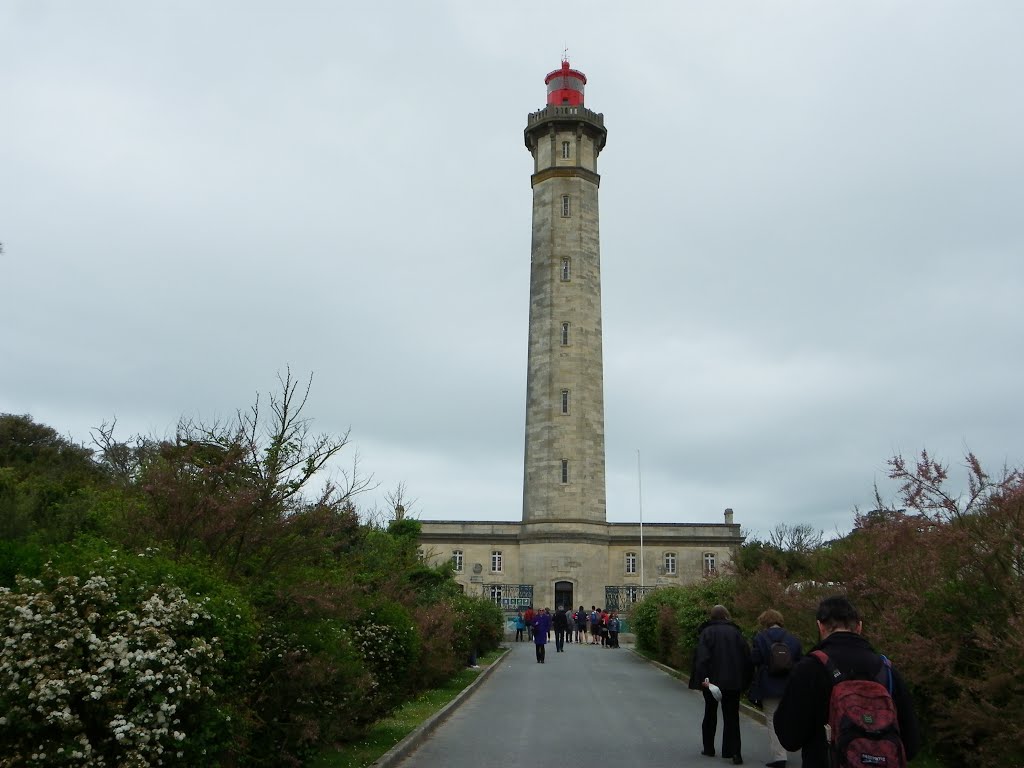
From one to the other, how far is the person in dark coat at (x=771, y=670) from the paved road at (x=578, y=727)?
1.44 feet

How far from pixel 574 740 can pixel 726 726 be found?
226cm

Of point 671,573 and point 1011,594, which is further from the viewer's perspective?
point 671,573

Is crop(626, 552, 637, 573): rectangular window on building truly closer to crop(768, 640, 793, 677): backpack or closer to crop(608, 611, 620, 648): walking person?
crop(608, 611, 620, 648): walking person

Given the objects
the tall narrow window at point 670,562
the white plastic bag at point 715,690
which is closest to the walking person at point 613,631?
the tall narrow window at point 670,562

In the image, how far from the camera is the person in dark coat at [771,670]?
29.9ft

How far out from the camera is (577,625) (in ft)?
133

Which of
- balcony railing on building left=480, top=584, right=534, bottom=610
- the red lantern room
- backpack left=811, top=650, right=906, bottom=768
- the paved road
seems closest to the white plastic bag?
the paved road

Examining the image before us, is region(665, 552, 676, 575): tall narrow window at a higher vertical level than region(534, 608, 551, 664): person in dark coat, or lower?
higher

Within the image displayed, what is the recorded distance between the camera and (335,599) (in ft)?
28.9

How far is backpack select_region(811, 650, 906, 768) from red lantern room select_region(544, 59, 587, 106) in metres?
45.8

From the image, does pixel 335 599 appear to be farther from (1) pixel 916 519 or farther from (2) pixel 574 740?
(1) pixel 916 519

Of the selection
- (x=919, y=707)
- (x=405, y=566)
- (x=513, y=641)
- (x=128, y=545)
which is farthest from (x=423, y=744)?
(x=513, y=641)

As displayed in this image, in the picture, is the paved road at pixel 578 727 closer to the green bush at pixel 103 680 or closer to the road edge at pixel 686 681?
the road edge at pixel 686 681

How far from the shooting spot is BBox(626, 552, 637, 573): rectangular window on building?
47.4 metres
